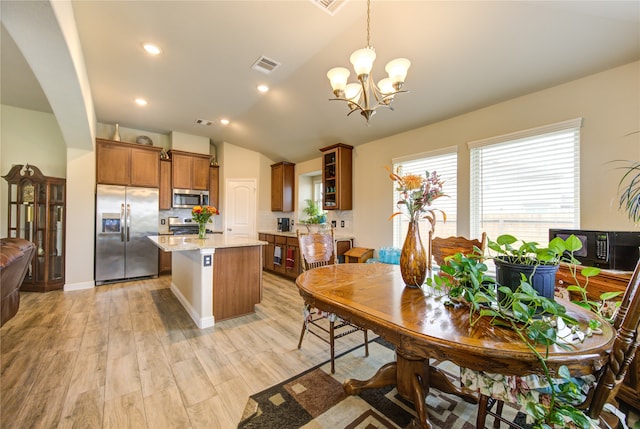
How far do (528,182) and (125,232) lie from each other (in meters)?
5.90

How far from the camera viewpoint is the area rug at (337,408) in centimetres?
147

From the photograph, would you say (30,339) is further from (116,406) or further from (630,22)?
(630,22)

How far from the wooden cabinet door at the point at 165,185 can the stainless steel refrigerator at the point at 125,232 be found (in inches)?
13.5

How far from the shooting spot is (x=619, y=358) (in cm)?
78

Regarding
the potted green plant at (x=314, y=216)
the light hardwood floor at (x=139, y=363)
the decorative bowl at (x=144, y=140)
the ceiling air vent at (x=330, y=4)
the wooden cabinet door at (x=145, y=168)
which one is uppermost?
the ceiling air vent at (x=330, y=4)

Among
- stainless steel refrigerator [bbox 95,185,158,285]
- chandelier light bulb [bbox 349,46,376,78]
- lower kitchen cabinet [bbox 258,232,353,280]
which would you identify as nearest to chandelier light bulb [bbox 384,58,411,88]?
chandelier light bulb [bbox 349,46,376,78]

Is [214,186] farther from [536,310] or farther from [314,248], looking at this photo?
[536,310]

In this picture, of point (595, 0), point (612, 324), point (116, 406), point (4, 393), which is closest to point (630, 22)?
point (595, 0)

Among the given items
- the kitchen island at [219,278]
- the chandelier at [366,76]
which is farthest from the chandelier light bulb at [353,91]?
the kitchen island at [219,278]

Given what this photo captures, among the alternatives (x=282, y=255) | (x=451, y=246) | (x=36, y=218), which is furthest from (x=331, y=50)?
(x=36, y=218)

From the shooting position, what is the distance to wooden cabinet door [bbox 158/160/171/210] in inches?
201

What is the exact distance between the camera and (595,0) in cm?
169

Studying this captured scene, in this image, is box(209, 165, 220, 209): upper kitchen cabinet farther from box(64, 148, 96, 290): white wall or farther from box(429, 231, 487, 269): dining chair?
box(429, 231, 487, 269): dining chair

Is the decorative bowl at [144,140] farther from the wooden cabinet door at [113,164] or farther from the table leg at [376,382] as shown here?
the table leg at [376,382]
